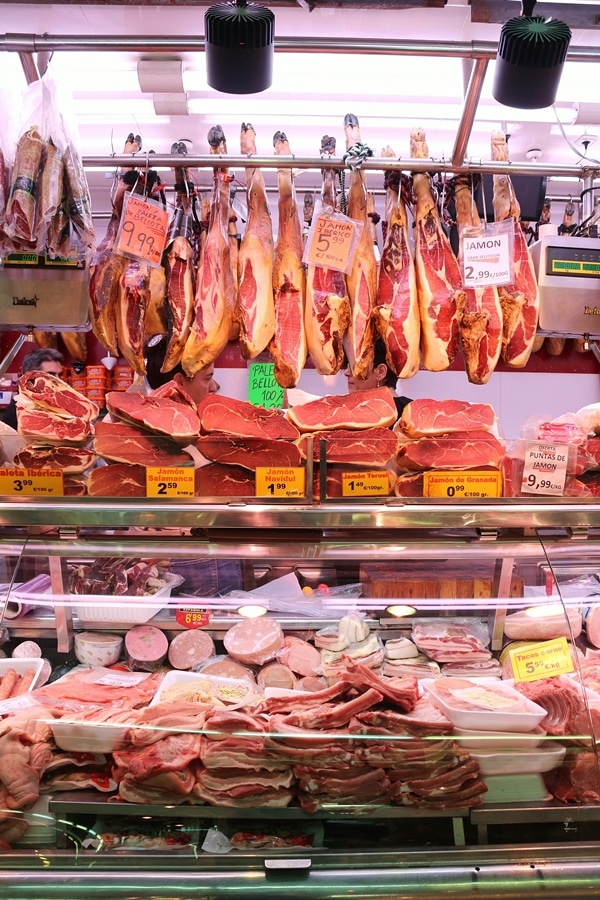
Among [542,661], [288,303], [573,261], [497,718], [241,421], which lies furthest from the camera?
[573,261]

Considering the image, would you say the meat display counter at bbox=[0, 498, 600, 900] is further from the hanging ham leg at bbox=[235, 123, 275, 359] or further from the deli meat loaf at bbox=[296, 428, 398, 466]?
the hanging ham leg at bbox=[235, 123, 275, 359]

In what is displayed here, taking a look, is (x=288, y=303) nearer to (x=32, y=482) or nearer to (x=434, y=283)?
(x=434, y=283)

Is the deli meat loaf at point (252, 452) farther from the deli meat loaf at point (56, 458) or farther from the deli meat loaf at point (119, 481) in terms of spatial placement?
the deli meat loaf at point (56, 458)

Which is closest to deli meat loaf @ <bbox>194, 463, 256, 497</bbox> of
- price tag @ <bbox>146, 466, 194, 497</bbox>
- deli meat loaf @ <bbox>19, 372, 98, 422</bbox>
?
price tag @ <bbox>146, 466, 194, 497</bbox>

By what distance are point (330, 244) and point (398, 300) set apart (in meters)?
0.39

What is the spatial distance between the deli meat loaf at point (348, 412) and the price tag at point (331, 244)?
614mm

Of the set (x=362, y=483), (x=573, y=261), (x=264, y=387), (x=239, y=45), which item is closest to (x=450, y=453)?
(x=362, y=483)

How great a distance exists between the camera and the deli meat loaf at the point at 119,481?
256 centimetres

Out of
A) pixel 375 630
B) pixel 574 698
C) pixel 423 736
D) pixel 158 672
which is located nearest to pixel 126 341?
pixel 158 672

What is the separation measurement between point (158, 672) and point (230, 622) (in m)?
0.36

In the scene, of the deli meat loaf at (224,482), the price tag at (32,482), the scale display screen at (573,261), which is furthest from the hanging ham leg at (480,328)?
the price tag at (32,482)

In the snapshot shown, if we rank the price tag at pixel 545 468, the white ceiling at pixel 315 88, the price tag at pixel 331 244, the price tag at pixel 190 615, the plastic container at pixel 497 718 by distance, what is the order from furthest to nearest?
the white ceiling at pixel 315 88 < the price tag at pixel 331 244 < the price tag at pixel 190 615 < the price tag at pixel 545 468 < the plastic container at pixel 497 718

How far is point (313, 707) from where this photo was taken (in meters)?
2.55

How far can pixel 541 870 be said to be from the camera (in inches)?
87.1
